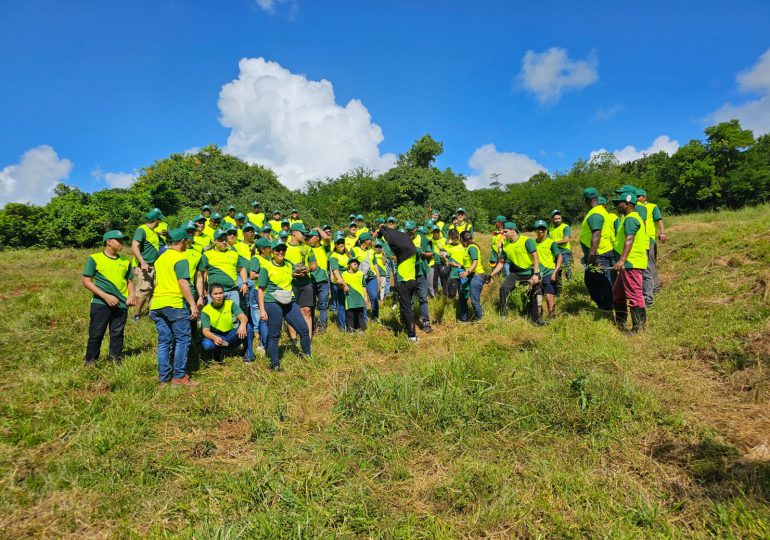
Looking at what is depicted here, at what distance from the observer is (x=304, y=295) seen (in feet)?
21.1

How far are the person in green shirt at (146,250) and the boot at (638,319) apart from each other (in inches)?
316

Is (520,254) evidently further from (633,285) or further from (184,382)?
(184,382)

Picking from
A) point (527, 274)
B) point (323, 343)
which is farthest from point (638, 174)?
point (323, 343)

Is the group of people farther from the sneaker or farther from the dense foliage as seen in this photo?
the dense foliage

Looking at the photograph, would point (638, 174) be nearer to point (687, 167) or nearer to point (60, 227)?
point (687, 167)

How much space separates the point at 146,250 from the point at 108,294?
2.27 metres

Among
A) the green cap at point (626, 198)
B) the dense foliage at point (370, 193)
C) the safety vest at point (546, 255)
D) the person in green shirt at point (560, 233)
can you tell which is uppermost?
the dense foliage at point (370, 193)

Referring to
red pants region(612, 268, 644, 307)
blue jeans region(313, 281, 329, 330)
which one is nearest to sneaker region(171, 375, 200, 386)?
blue jeans region(313, 281, 329, 330)

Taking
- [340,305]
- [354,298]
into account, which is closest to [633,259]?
[354,298]

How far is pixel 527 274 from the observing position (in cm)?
711

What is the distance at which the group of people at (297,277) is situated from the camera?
518 centimetres

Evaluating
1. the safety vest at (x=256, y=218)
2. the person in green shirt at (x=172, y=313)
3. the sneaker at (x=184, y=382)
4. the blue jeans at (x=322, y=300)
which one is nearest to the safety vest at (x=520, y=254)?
the blue jeans at (x=322, y=300)

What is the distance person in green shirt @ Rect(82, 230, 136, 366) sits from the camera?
203 inches

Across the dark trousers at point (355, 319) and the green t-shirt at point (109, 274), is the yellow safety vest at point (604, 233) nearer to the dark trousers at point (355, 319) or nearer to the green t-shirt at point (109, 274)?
the dark trousers at point (355, 319)
